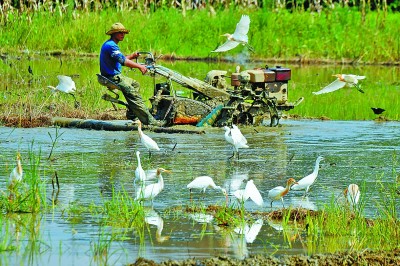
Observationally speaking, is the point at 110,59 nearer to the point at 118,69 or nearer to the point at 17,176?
the point at 118,69

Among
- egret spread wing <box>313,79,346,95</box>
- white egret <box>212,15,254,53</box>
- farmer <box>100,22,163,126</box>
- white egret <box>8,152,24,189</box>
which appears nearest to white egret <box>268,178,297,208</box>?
white egret <box>8,152,24,189</box>

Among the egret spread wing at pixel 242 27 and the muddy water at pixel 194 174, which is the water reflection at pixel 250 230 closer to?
the muddy water at pixel 194 174

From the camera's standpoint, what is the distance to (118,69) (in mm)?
17844

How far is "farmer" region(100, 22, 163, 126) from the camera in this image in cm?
1745

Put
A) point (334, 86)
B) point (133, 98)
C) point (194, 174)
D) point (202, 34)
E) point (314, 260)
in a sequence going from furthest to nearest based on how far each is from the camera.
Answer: point (202, 34) < point (133, 98) < point (334, 86) < point (194, 174) < point (314, 260)

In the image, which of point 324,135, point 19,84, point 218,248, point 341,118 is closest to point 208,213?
point 218,248

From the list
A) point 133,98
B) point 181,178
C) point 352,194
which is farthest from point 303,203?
point 133,98

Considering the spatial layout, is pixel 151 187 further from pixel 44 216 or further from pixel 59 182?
pixel 59 182

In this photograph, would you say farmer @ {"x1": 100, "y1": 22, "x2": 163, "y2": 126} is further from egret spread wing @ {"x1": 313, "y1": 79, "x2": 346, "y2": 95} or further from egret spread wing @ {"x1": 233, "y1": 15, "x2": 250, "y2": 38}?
egret spread wing @ {"x1": 313, "y1": 79, "x2": 346, "y2": 95}

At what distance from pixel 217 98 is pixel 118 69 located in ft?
5.79

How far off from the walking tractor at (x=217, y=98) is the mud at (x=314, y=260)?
875 cm

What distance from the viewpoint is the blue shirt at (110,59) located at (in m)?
17.4

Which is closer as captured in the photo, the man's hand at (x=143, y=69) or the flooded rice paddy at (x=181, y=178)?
the flooded rice paddy at (x=181, y=178)

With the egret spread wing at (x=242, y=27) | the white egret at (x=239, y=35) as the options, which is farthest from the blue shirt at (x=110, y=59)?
the egret spread wing at (x=242, y=27)
